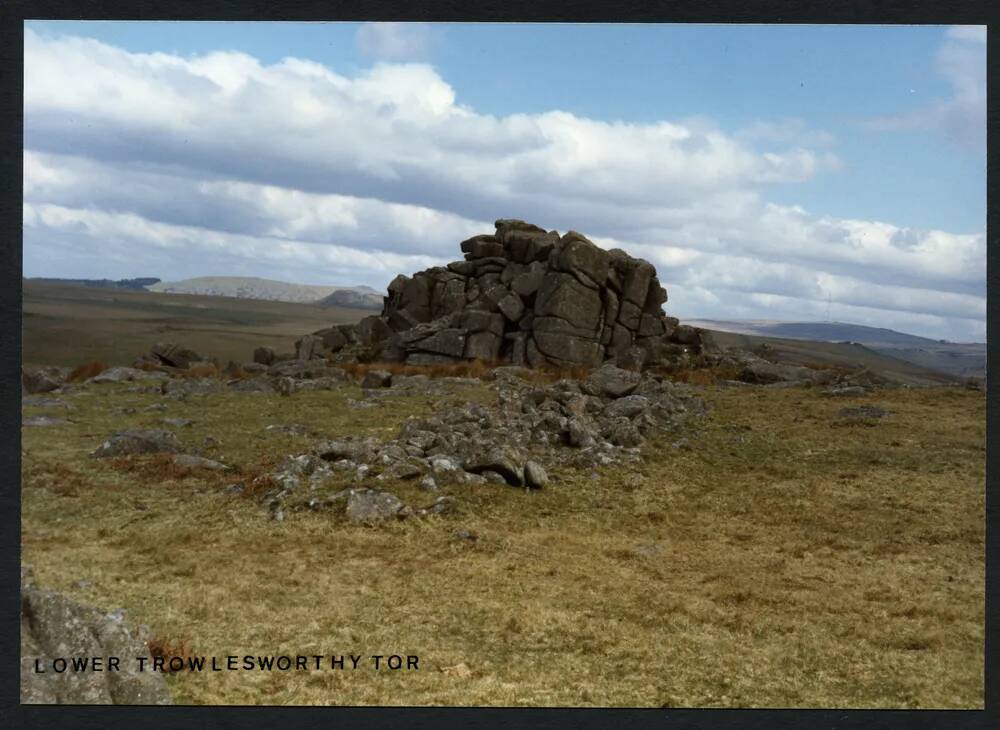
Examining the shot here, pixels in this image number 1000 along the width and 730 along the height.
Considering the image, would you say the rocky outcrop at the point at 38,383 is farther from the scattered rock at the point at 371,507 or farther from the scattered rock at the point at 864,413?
the scattered rock at the point at 864,413

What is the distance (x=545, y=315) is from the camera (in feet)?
160

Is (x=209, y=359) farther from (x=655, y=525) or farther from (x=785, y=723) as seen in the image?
(x=785, y=723)

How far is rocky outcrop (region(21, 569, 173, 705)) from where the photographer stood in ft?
29.5

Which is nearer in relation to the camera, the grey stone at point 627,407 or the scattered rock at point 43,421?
the scattered rock at point 43,421

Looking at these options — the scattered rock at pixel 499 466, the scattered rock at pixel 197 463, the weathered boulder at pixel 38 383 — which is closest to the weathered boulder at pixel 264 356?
the weathered boulder at pixel 38 383

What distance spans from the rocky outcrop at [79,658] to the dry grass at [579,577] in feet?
1.77

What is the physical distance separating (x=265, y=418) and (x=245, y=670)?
2035 cm

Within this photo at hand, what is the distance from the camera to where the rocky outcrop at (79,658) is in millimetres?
9000

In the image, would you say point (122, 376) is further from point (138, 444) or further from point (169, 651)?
point (169, 651)

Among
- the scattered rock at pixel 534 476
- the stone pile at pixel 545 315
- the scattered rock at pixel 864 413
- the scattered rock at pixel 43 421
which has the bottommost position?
the scattered rock at pixel 43 421

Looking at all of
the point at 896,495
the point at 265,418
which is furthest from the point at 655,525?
the point at 265,418

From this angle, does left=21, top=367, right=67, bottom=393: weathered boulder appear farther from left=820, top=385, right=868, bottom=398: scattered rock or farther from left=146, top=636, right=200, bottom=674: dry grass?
left=820, top=385, right=868, bottom=398: scattered rock

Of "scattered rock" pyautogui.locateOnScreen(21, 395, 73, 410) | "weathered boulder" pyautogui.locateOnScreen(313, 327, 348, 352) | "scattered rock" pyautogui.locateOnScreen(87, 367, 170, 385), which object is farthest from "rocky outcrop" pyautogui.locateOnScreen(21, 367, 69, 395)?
"weathered boulder" pyautogui.locateOnScreen(313, 327, 348, 352)

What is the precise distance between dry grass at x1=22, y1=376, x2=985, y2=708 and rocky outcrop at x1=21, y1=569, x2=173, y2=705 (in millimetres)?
539
